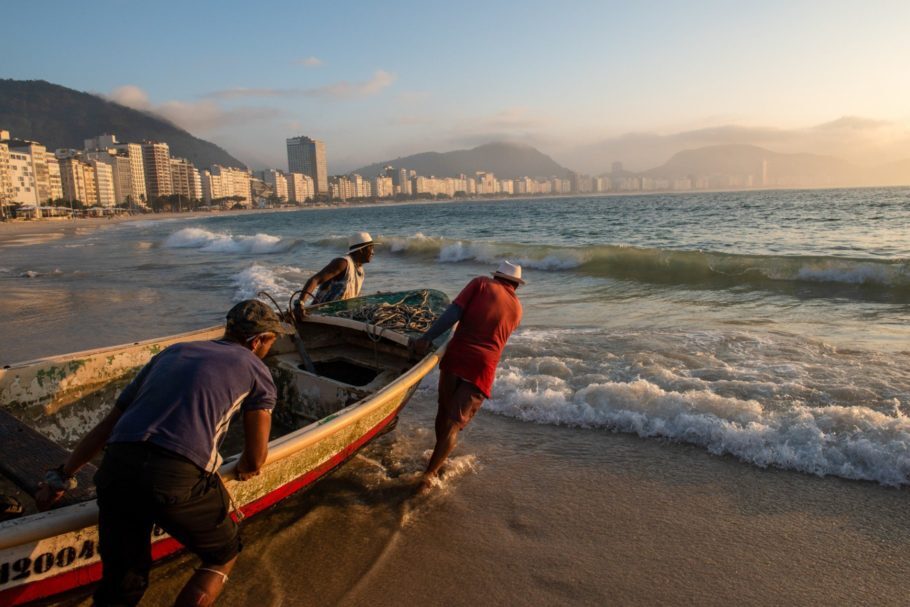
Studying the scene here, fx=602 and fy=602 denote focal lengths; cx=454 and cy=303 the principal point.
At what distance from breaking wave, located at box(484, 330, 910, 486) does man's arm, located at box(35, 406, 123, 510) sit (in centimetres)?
416

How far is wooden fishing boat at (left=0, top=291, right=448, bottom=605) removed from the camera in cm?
281

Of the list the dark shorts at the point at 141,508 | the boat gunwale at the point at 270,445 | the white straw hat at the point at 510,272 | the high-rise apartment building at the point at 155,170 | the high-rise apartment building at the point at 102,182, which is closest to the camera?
the dark shorts at the point at 141,508

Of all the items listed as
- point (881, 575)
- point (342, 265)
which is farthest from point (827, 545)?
point (342, 265)

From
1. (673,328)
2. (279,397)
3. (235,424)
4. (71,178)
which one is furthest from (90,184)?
(279,397)

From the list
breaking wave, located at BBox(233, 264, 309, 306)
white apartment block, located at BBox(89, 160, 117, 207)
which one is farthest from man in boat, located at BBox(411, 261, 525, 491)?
white apartment block, located at BBox(89, 160, 117, 207)

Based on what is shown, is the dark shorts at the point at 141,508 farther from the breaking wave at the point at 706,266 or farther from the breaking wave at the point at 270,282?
the breaking wave at the point at 706,266

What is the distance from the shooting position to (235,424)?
5762 millimetres

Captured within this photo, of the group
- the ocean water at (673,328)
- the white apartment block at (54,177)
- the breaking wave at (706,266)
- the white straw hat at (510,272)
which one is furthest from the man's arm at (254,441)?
the white apartment block at (54,177)

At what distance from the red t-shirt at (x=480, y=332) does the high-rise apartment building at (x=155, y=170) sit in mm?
196606

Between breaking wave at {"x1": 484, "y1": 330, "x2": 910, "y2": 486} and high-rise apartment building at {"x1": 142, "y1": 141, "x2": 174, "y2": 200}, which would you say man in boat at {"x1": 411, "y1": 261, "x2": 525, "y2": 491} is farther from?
high-rise apartment building at {"x1": 142, "y1": 141, "x2": 174, "y2": 200}

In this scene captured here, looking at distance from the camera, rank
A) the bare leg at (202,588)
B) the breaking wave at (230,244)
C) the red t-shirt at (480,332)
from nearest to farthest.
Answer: the bare leg at (202,588)
the red t-shirt at (480,332)
the breaking wave at (230,244)

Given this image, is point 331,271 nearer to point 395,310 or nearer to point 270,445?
point 395,310

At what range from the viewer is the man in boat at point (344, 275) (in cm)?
692

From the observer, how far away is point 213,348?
2.73 m
